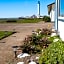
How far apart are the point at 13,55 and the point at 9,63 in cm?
130

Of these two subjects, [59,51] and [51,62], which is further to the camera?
[59,51]

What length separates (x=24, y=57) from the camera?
820 centimetres

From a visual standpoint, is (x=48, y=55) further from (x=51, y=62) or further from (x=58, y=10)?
(x=58, y=10)

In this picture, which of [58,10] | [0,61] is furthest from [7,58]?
[58,10]

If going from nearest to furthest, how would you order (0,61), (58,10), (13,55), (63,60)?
(63,60), (0,61), (13,55), (58,10)

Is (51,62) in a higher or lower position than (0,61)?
higher

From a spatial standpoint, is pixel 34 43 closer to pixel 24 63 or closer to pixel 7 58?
pixel 7 58

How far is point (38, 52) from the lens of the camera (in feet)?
29.7

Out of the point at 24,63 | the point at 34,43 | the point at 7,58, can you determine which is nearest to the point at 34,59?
the point at 24,63

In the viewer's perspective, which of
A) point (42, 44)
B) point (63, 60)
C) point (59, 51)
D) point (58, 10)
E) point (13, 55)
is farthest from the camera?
point (58, 10)

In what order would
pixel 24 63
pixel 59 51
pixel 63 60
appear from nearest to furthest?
pixel 63 60, pixel 59 51, pixel 24 63

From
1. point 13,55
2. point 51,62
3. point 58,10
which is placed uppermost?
point 58,10

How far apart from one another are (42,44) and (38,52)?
4.38 feet

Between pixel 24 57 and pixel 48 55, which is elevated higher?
pixel 48 55
